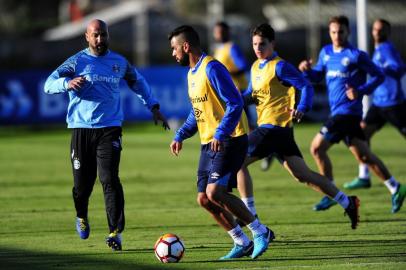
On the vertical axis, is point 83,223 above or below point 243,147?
below

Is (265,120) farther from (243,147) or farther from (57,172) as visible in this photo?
(57,172)

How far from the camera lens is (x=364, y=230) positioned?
1162cm

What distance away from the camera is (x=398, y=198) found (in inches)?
526

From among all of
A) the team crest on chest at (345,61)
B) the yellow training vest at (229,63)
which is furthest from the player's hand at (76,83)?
the yellow training vest at (229,63)

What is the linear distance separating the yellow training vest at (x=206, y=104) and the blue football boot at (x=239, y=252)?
1.12m

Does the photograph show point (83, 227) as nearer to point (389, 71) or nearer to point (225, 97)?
point (225, 97)

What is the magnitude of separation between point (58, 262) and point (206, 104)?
2173 millimetres

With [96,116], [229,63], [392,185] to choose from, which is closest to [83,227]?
[96,116]

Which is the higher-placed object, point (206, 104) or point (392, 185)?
point (206, 104)

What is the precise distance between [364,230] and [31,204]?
5446 mm

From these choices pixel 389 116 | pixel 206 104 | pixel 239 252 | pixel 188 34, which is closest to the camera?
pixel 188 34

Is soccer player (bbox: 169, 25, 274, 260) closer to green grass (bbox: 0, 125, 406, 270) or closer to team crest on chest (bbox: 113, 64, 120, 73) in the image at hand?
green grass (bbox: 0, 125, 406, 270)

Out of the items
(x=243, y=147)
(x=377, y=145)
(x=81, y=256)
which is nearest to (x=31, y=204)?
(x=81, y=256)

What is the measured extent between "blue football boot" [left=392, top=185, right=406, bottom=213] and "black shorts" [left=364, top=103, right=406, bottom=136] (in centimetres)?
310
